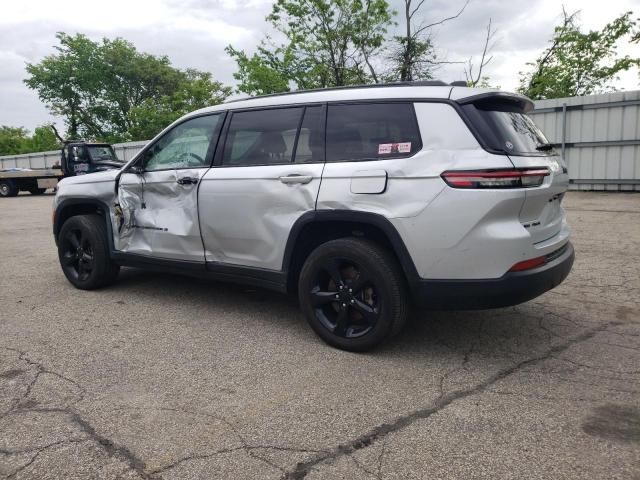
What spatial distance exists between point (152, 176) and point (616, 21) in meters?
28.8

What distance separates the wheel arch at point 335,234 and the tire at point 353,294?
0.32 ft

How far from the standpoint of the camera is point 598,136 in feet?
45.5

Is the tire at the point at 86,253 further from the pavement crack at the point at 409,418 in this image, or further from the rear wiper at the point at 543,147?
the rear wiper at the point at 543,147

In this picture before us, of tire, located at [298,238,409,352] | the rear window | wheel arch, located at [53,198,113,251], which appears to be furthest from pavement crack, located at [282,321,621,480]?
wheel arch, located at [53,198,113,251]

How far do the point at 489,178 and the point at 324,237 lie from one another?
1.25m

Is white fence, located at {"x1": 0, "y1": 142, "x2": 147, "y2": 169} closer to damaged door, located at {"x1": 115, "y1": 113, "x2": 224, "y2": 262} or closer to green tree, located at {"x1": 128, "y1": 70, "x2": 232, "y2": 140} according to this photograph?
green tree, located at {"x1": 128, "y1": 70, "x2": 232, "y2": 140}

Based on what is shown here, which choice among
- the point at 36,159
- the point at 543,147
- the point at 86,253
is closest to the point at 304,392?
the point at 543,147

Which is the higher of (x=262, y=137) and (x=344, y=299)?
(x=262, y=137)

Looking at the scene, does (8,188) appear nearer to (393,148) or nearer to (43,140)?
(393,148)

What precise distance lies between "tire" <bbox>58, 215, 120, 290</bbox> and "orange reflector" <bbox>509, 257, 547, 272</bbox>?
3.86 m

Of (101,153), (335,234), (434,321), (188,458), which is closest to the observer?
(188,458)

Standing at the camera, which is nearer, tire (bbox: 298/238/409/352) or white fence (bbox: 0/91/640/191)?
tire (bbox: 298/238/409/352)

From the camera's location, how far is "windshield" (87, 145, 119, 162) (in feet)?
63.9

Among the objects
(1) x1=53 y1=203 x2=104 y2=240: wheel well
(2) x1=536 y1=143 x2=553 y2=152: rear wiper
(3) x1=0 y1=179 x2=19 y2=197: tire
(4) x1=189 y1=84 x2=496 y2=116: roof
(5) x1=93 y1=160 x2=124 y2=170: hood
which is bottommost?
(3) x1=0 y1=179 x2=19 y2=197: tire
